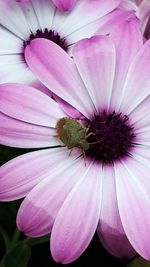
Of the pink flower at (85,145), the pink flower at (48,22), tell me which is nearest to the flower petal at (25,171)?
the pink flower at (85,145)

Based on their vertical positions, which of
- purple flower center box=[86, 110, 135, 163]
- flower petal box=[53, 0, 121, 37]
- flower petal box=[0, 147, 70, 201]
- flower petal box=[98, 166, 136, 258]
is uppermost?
flower petal box=[53, 0, 121, 37]

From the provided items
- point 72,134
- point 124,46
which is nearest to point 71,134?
point 72,134

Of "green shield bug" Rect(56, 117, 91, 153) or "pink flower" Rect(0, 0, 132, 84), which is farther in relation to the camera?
"pink flower" Rect(0, 0, 132, 84)

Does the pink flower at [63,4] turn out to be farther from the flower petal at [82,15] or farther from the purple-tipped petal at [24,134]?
the purple-tipped petal at [24,134]

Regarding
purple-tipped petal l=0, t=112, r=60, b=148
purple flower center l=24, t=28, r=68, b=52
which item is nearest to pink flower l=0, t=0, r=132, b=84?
purple flower center l=24, t=28, r=68, b=52

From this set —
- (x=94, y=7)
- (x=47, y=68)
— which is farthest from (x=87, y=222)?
(x=94, y=7)

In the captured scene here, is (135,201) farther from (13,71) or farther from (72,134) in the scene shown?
(13,71)

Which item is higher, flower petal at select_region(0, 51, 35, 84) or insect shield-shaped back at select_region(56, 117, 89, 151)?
flower petal at select_region(0, 51, 35, 84)

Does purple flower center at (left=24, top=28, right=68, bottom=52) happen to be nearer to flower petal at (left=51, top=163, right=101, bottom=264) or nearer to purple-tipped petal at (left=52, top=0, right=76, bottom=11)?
purple-tipped petal at (left=52, top=0, right=76, bottom=11)
